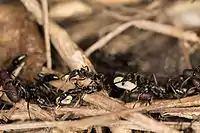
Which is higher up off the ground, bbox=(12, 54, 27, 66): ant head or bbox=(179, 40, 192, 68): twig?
bbox=(179, 40, 192, 68): twig

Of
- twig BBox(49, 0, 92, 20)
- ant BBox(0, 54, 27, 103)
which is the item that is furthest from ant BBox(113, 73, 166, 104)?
twig BBox(49, 0, 92, 20)

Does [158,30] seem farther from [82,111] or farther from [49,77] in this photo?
[82,111]

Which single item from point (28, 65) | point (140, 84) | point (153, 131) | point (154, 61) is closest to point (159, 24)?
point (154, 61)

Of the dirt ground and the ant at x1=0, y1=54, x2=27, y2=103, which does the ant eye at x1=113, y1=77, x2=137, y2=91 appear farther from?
the ant at x1=0, y1=54, x2=27, y2=103

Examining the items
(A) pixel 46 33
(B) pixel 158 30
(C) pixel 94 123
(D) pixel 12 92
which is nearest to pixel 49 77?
(D) pixel 12 92

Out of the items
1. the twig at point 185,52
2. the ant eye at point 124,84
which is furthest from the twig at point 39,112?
the twig at point 185,52

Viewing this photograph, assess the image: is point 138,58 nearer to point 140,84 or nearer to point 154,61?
→ point 154,61

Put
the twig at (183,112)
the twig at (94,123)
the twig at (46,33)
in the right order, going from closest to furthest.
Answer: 1. the twig at (94,123)
2. the twig at (183,112)
3. the twig at (46,33)

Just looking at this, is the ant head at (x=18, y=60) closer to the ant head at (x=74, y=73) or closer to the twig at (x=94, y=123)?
the ant head at (x=74, y=73)
